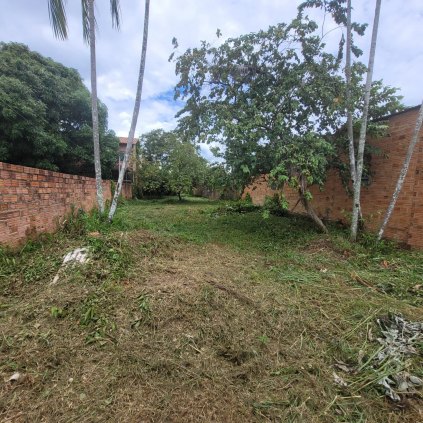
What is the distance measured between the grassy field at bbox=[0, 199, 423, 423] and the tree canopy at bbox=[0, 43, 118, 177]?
6857mm

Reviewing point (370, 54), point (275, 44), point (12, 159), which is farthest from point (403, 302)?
point (12, 159)

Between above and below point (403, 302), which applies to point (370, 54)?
above

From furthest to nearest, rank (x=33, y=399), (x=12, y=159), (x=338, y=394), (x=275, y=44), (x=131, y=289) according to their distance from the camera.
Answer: (x=12, y=159)
(x=275, y=44)
(x=131, y=289)
(x=338, y=394)
(x=33, y=399)

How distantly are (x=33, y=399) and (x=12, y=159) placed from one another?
33.4 ft

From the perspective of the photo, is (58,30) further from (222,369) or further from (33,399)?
(222,369)

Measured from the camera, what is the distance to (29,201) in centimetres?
338

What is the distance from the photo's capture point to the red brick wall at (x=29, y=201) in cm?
293

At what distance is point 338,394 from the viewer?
1.76 m

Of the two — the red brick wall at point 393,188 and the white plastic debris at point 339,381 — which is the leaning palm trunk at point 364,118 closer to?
the red brick wall at point 393,188

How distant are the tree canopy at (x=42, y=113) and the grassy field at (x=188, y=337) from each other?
22.5 feet

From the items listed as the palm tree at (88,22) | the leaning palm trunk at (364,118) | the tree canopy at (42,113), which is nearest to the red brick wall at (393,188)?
the leaning palm trunk at (364,118)

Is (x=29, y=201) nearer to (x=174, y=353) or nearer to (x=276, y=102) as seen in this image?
(x=174, y=353)

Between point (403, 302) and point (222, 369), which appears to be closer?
point (222, 369)

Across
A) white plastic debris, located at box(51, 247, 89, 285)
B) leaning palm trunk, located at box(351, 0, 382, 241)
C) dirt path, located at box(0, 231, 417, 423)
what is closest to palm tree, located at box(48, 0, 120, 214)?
white plastic debris, located at box(51, 247, 89, 285)
